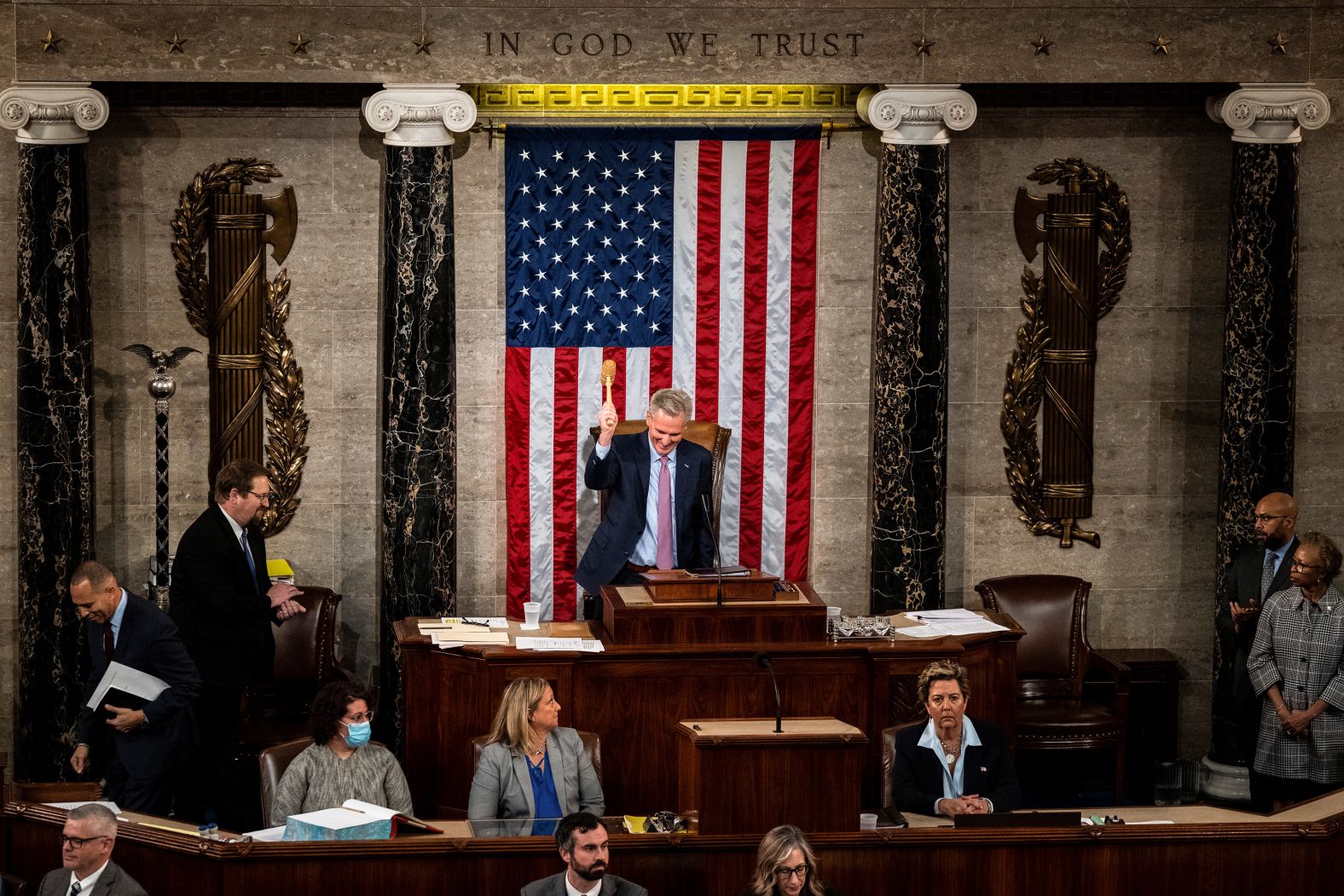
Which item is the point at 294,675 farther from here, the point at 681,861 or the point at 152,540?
the point at 681,861

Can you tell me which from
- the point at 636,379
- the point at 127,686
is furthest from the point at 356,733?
the point at 636,379

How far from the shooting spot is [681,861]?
21.6 feet

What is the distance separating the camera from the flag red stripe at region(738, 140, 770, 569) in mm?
10297

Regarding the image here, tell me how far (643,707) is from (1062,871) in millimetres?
2477

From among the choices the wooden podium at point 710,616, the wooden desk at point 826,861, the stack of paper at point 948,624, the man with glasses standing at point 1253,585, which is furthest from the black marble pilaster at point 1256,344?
the wooden desk at point 826,861

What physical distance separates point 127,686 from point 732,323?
4.34 m

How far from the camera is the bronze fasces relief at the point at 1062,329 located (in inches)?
410

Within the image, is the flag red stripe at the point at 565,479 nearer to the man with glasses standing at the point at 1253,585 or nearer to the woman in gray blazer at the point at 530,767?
the woman in gray blazer at the point at 530,767

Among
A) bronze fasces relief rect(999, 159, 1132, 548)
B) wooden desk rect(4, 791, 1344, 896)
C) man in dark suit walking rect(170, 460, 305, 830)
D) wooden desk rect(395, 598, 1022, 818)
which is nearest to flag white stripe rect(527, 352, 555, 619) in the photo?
wooden desk rect(395, 598, 1022, 818)

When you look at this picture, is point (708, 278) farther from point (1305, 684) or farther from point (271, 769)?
point (271, 769)

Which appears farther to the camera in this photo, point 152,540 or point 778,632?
point 152,540

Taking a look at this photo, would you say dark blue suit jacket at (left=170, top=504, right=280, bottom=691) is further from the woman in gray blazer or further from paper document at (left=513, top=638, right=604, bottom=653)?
the woman in gray blazer

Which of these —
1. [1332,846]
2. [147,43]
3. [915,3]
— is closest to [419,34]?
[147,43]

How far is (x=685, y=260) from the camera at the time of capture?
33.9 feet
